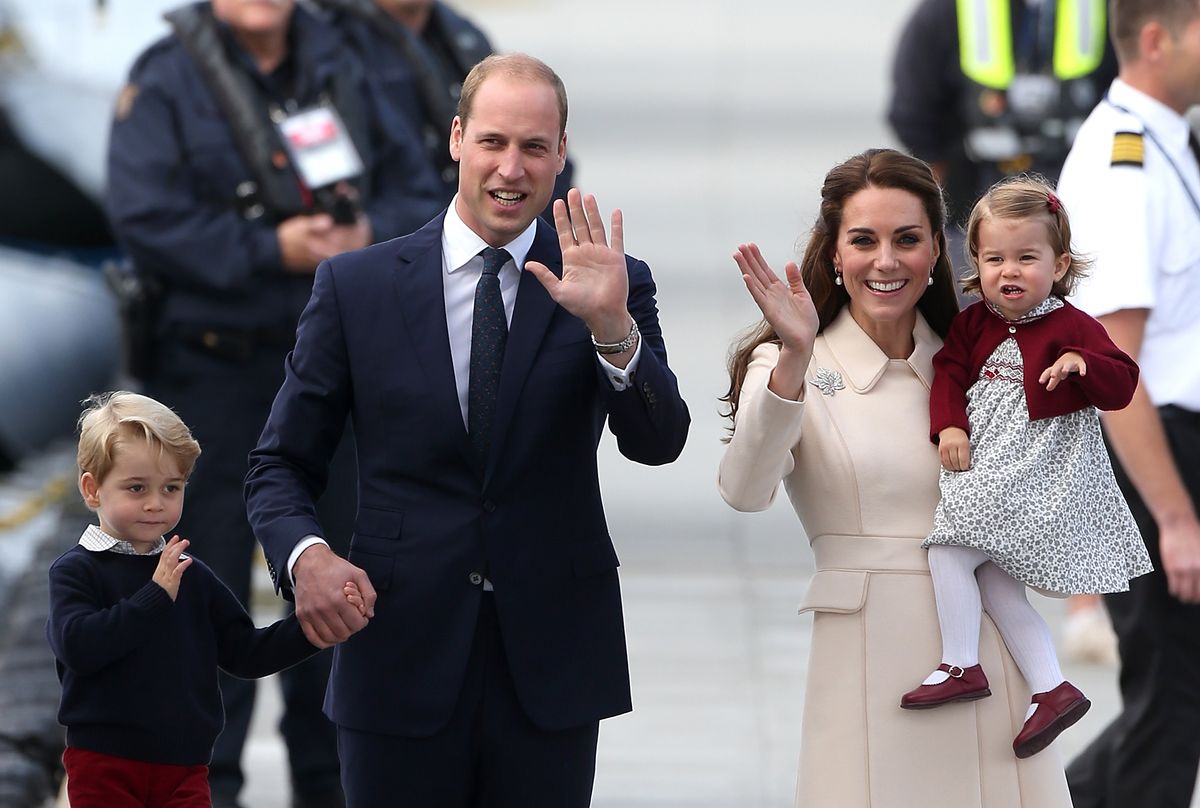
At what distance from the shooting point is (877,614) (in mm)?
3496

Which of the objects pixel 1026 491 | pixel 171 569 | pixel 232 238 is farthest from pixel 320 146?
pixel 1026 491

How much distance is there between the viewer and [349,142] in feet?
17.9

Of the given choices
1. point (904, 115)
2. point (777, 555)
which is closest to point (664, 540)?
point (777, 555)

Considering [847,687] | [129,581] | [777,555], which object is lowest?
[777,555]

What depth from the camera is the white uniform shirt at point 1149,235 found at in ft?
14.7

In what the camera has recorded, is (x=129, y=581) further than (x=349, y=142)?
No

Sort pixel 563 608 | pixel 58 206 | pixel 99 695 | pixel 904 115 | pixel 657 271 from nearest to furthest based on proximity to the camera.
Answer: pixel 99 695 < pixel 563 608 < pixel 904 115 < pixel 58 206 < pixel 657 271

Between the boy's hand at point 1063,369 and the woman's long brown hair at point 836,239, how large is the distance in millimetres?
316

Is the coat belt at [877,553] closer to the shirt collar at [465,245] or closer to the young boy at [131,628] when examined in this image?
the shirt collar at [465,245]

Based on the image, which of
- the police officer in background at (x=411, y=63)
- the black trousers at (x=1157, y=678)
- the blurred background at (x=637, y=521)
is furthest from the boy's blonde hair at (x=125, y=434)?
the police officer in background at (x=411, y=63)

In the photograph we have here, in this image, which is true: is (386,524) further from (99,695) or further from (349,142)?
(349,142)

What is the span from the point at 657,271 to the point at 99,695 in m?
10.0

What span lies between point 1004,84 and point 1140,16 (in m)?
2.37

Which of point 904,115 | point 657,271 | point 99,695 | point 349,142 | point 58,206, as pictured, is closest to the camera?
point 99,695
